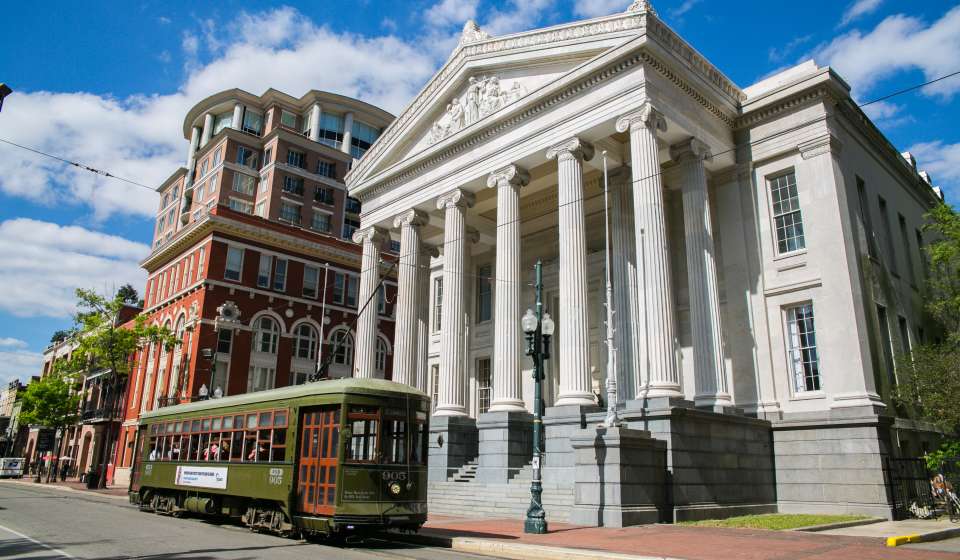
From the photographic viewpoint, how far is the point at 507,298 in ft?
83.2

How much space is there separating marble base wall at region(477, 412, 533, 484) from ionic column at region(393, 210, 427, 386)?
21.4 ft

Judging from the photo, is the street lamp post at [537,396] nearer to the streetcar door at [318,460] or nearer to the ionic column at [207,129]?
the streetcar door at [318,460]

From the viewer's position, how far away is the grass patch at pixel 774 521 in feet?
56.2

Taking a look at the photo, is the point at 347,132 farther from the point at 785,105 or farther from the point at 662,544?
the point at 662,544

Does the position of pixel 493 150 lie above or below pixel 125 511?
above

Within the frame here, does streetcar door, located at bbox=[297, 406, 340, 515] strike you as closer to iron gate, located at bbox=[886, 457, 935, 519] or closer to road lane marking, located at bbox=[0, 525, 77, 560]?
road lane marking, located at bbox=[0, 525, 77, 560]

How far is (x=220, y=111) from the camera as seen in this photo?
6844cm

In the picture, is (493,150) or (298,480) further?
(493,150)

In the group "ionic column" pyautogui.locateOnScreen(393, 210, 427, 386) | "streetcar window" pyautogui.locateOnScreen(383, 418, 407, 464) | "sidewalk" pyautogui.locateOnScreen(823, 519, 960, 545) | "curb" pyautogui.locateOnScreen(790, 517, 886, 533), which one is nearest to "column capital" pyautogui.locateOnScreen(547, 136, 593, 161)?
"ionic column" pyautogui.locateOnScreen(393, 210, 427, 386)

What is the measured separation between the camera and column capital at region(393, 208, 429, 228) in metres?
31.5

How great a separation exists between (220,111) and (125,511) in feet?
177

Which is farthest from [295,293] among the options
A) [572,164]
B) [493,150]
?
[572,164]

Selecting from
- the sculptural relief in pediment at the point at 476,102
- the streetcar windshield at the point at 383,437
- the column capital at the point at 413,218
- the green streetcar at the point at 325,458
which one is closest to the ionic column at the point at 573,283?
the sculptural relief in pediment at the point at 476,102

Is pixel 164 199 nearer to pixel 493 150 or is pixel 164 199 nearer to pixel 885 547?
pixel 493 150
